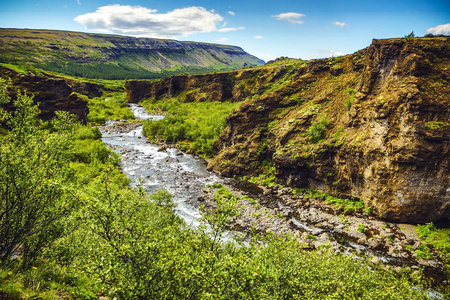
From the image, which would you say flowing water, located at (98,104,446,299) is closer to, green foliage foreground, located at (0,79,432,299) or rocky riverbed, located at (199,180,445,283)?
rocky riverbed, located at (199,180,445,283)

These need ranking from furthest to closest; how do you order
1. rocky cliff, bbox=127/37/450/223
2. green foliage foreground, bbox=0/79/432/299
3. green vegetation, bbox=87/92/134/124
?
green vegetation, bbox=87/92/134/124 → rocky cliff, bbox=127/37/450/223 → green foliage foreground, bbox=0/79/432/299

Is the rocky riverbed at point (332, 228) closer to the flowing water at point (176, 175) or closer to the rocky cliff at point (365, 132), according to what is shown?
the flowing water at point (176, 175)

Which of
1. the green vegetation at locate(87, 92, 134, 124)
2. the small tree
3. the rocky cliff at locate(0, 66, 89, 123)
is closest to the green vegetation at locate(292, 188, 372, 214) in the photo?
the small tree

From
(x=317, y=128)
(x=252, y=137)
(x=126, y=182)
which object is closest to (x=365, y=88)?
(x=317, y=128)

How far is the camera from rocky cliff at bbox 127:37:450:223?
32.9 meters

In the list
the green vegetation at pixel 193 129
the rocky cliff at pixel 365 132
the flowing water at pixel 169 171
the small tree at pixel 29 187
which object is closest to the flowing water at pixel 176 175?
the flowing water at pixel 169 171

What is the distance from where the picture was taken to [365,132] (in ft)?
130

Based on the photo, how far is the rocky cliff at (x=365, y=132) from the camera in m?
32.9

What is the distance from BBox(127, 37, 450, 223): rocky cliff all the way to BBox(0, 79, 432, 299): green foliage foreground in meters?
21.4

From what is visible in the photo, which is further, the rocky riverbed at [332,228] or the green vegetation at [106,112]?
the green vegetation at [106,112]

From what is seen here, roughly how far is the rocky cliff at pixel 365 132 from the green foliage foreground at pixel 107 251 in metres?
21.4

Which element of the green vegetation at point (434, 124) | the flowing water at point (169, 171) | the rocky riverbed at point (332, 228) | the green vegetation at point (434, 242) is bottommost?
the flowing water at point (169, 171)

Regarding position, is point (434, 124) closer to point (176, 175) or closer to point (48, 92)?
point (176, 175)

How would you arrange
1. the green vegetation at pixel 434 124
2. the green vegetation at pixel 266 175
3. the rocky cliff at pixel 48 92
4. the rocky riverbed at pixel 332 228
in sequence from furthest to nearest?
the rocky cliff at pixel 48 92
the green vegetation at pixel 266 175
the green vegetation at pixel 434 124
the rocky riverbed at pixel 332 228
